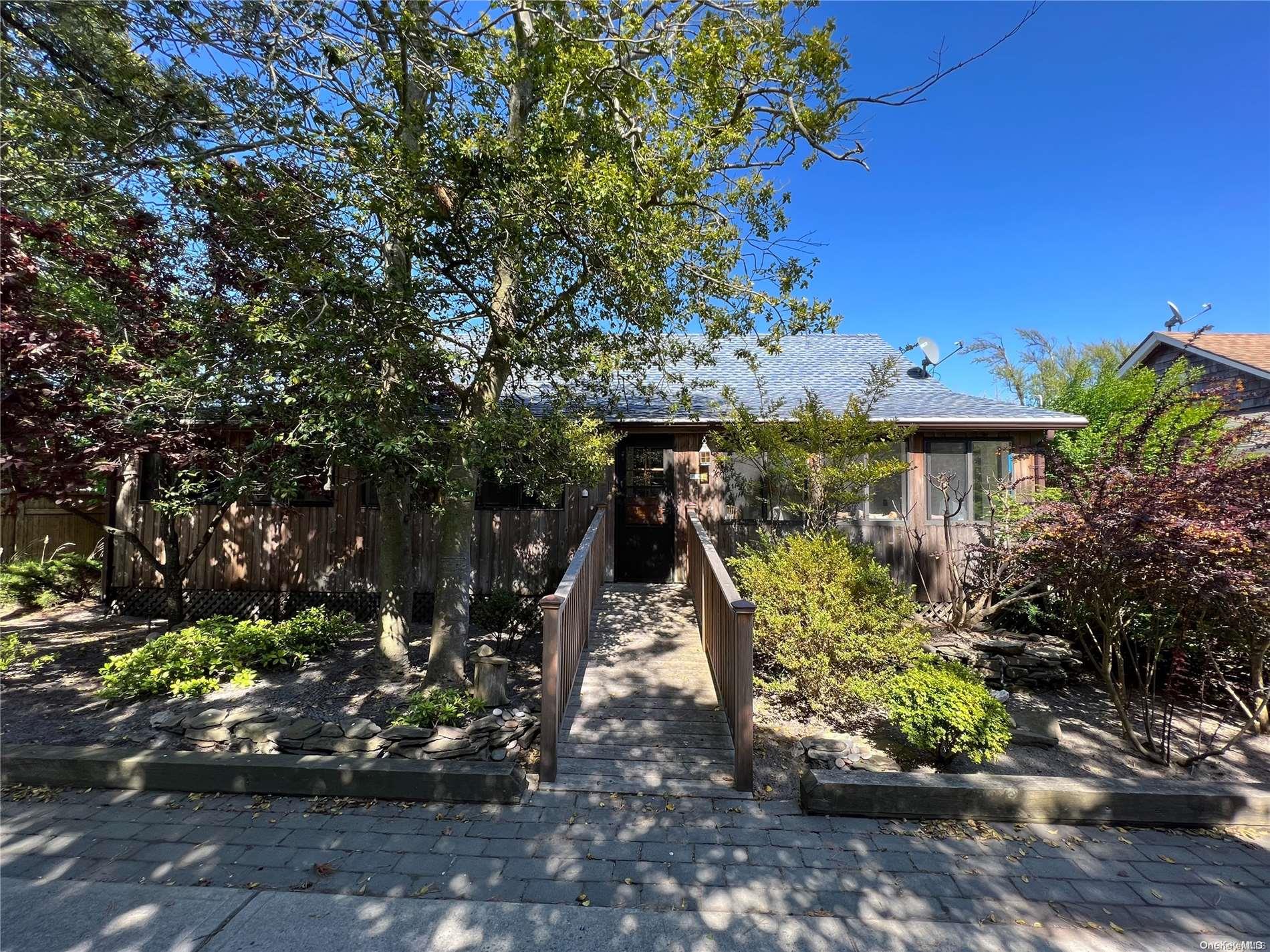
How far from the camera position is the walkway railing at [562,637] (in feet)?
12.2

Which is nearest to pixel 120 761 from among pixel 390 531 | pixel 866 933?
pixel 390 531

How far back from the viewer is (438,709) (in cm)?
405

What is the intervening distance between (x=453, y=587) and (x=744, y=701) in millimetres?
3104

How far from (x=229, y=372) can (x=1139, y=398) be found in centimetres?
1271

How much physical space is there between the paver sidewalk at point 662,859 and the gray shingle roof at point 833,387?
448 centimetres

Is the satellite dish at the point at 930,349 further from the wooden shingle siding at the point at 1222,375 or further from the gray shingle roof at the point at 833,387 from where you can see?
the wooden shingle siding at the point at 1222,375

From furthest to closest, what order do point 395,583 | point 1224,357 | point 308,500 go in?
1. point 1224,357
2. point 308,500
3. point 395,583

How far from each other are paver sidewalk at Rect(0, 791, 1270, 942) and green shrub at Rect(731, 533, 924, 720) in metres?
1.34

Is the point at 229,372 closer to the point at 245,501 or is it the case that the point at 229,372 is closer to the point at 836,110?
the point at 245,501

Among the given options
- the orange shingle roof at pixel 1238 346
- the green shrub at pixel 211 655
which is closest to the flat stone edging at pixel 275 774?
the green shrub at pixel 211 655

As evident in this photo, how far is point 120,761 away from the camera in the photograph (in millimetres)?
3668

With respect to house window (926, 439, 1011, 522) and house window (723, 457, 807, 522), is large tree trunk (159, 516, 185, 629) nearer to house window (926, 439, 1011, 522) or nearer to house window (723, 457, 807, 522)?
house window (723, 457, 807, 522)

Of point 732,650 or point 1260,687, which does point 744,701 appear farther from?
point 1260,687

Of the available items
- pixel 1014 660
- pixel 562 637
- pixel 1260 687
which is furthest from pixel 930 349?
pixel 562 637
